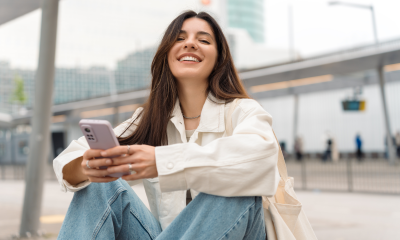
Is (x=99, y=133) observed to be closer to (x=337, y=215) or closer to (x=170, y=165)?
(x=170, y=165)

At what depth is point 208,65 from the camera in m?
2.29

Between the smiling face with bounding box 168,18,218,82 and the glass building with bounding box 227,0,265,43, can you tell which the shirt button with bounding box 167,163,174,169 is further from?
the glass building with bounding box 227,0,265,43

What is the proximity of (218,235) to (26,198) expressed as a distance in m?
4.14

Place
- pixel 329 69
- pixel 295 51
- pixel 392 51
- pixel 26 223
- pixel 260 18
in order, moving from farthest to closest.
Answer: pixel 260 18
pixel 295 51
pixel 329 69
pixel 392 51
pixel 26 223

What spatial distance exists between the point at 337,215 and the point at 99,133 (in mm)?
5480

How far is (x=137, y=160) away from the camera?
1668 mm

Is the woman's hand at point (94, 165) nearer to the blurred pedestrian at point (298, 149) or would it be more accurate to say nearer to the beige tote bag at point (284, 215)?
the beige tote bag at point (284, 215)

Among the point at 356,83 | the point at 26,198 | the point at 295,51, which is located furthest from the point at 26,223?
the point at 295,51

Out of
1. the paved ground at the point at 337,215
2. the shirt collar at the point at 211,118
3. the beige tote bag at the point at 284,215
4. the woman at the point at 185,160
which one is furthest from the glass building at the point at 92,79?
the beige tote bag at the point at 284,215

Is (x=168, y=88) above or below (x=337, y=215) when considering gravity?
above

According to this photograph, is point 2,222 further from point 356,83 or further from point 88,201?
point 356,83

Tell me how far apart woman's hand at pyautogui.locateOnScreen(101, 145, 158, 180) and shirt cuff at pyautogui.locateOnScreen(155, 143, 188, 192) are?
0.05 metres

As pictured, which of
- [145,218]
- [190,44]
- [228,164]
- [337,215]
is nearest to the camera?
[228,164]

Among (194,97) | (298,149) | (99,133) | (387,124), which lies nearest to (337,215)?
(194,97)
